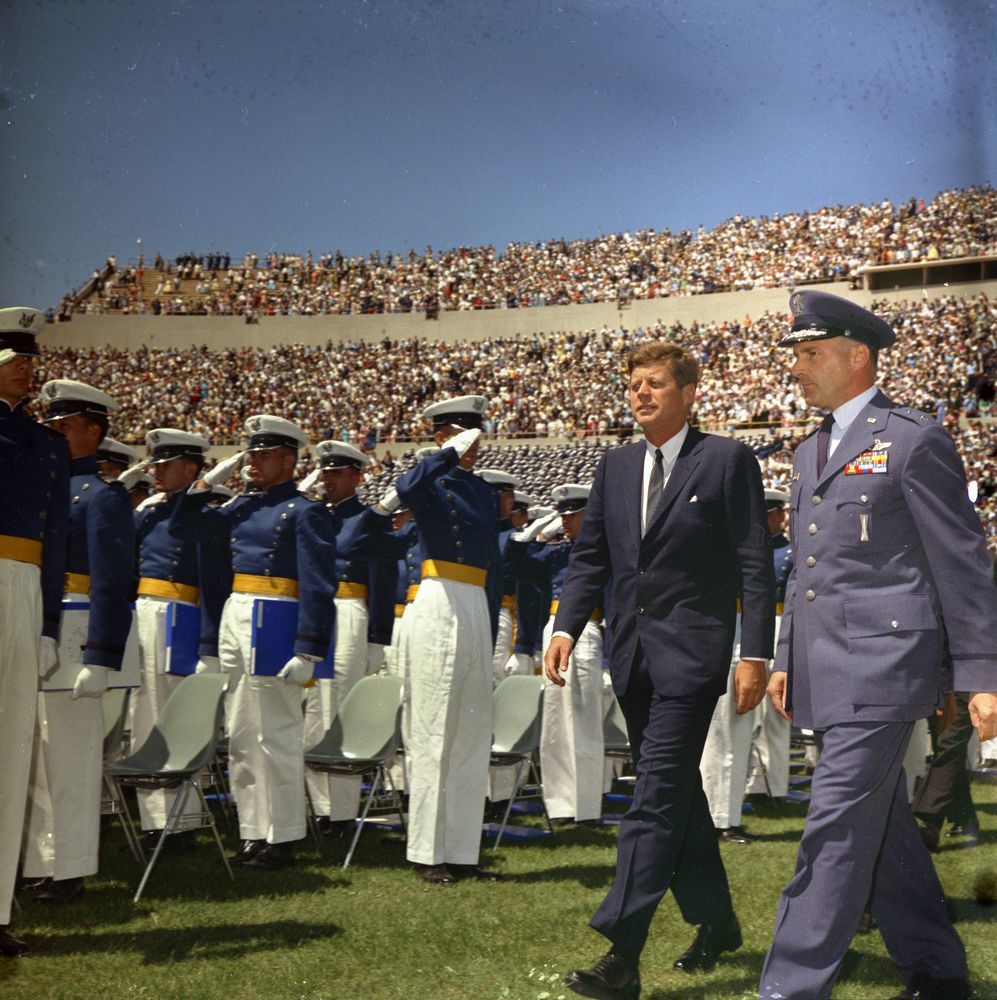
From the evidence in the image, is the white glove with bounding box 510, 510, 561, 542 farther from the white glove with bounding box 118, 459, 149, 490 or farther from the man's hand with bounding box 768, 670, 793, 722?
the man's hand with bounding box 768, 670, 793, 722

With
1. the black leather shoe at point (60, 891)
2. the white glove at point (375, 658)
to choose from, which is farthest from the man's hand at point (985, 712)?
the white glove at point (375, 658)

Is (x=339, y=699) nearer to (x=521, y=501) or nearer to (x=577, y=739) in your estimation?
(x=577, y=739)

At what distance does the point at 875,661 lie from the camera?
2.94 meters

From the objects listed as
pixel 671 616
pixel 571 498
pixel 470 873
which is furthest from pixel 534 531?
pixel 671 616

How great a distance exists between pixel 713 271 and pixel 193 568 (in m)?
23.1

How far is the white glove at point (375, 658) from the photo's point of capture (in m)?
8.13

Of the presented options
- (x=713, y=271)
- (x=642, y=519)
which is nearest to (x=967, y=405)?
(x=713, y=271)

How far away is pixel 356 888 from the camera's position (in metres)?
4.95

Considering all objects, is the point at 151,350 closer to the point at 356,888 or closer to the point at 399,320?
the point at 399,320

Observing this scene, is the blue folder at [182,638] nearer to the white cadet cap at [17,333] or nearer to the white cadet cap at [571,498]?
the white cadet cap at [571,498]

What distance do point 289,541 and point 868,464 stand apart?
129 inches

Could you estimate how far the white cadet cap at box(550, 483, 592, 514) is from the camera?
24.5 ft

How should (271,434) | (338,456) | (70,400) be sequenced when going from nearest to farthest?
(70,400), (271,434), (338,456)

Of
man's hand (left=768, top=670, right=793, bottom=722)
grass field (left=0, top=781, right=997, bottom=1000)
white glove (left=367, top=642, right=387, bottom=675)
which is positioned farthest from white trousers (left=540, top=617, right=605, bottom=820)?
man's hand (left=768, top=670, right=793, bottom=722)
